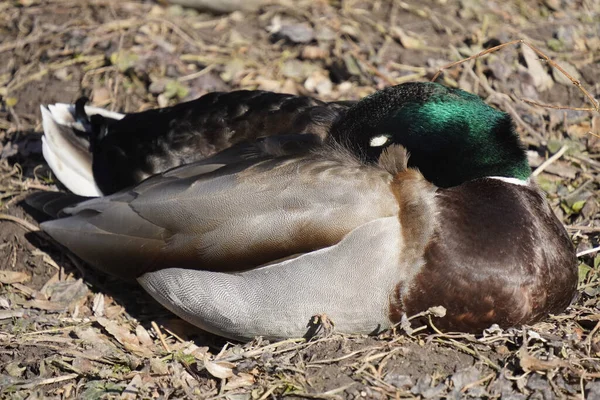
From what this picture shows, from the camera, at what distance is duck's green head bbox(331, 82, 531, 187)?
4285mm

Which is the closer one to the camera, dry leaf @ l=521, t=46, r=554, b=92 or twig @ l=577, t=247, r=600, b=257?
twig @ l=577, t=247, r=600, b=257

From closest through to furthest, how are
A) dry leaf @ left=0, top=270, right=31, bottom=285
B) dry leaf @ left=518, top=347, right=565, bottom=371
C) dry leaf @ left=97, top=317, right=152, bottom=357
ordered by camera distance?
dry leaf @ left=518, top=347, right=565, bottom=371, dry leaf @ left=97, top=317, right=152, bottom=357, dry leaf @ left=0, top=270, right=31, bottom=285

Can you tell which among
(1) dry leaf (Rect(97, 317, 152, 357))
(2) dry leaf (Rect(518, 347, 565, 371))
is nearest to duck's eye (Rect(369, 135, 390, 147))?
(2) dry leaf (Rect(518, 347, 565, 371))

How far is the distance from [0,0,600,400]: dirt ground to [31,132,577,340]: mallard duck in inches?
6.3

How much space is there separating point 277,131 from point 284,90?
1845 mm

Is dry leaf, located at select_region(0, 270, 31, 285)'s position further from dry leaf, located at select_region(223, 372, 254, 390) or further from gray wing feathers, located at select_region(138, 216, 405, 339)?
dry leaf, located at select_region(223, 372, 254, 390)

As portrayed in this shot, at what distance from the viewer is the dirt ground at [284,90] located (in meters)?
3.90

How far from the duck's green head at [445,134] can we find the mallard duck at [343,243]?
0.07ft

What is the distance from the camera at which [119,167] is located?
505cm

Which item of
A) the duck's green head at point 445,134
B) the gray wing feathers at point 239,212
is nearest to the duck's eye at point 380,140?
the duck's green head at point 445,134

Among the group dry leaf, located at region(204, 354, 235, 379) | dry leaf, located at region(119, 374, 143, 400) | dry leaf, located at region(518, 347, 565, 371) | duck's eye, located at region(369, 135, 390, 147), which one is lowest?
dry leaf, located at region(119, 374, 143, 400)

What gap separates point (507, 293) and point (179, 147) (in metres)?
2.07

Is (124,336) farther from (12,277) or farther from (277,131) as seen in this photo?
(277,131)

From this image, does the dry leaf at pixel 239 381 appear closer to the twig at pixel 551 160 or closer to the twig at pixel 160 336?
the twig at pixel 160 336
